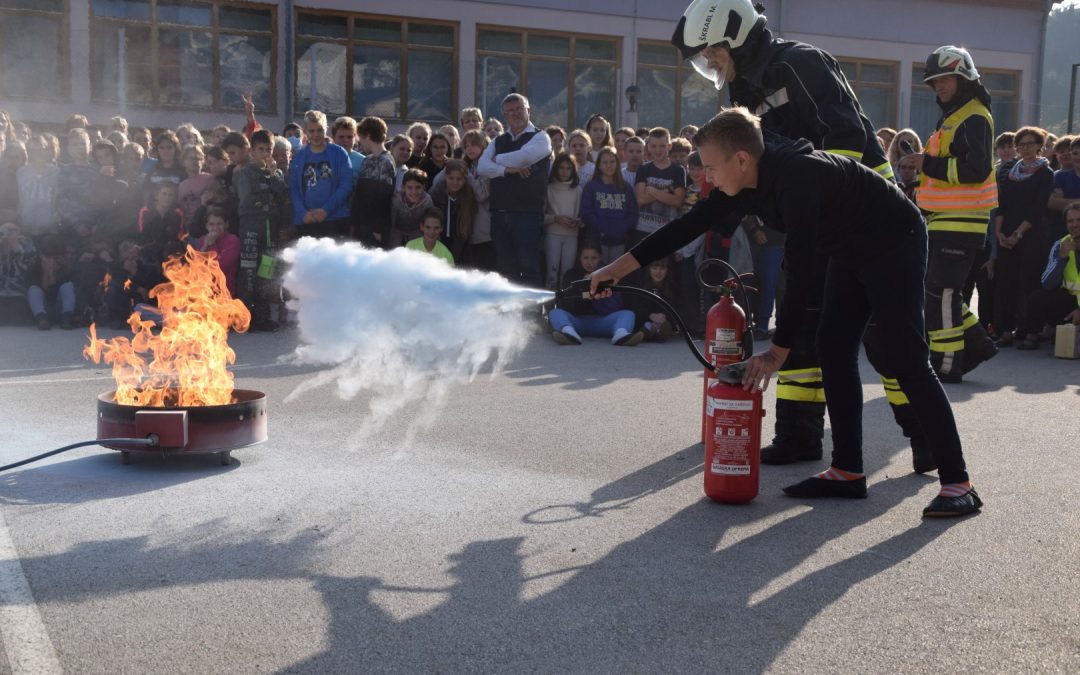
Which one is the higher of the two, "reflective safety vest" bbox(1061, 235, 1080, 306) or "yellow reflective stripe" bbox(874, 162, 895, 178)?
"yellow reflective stripe" bbox(874, 162, 895, 178)

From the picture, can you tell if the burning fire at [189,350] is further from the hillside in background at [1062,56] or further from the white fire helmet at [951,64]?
the hillside in background at [1062,56]

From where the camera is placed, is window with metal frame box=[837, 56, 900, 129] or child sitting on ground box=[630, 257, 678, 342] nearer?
child sitting on ground box=[630, 257, 678, 342]

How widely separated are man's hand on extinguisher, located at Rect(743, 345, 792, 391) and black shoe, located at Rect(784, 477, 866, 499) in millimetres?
834

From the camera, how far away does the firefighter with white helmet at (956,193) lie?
8109mm

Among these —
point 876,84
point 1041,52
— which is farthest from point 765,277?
point 1041,52

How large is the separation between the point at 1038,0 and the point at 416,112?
17305 mm

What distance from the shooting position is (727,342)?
5898mm

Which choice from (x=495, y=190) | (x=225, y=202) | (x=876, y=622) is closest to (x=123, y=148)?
(x=225, y=202)

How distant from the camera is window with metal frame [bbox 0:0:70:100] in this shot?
21500 millimetres

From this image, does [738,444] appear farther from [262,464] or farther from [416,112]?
[416,112]

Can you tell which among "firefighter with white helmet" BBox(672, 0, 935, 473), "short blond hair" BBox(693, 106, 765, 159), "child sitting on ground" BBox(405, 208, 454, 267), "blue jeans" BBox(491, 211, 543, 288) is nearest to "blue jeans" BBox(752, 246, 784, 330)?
"blue jeans" BBox(491, 211, 543, 288)

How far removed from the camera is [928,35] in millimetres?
29188

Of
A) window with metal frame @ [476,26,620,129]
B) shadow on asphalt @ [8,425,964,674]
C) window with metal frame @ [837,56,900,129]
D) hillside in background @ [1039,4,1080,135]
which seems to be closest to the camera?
shadow on asphalt @ [8,425,964,674]

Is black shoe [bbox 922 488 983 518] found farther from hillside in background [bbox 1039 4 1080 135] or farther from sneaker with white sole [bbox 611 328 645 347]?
hillside in background [bbox 1039 4 1080 135]
